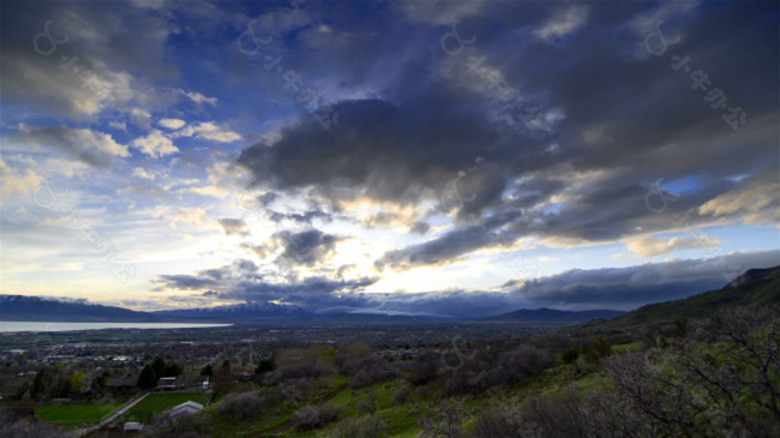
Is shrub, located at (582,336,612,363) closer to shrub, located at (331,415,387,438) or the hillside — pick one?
shrub, located at (331,415,387,438)

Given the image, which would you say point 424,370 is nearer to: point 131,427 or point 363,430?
point 363,430

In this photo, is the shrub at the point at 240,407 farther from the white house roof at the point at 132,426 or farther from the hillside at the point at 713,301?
the hillside at the point at 713,301

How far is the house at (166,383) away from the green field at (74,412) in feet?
29.9

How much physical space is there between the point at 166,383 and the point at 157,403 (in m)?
13.5

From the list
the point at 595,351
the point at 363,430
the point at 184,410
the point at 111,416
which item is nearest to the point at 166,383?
the point at 111,416

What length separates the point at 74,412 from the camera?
5931 centimetres

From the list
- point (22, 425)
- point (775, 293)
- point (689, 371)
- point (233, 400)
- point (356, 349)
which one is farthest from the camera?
point (775, 293)

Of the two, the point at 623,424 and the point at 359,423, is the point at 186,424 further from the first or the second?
the point at 623,424

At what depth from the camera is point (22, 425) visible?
3061 centimetres

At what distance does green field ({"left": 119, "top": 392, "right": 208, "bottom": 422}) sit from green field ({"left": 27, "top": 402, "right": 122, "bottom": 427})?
Result: 387 centimetres

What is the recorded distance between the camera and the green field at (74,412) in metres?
52.9

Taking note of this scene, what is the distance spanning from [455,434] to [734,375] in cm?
860

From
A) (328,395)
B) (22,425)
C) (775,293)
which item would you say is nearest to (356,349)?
(328,395)

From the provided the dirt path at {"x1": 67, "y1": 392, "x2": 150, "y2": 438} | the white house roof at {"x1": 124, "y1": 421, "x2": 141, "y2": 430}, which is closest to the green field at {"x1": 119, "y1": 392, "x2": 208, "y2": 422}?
the dirt path at {"x1": 67, "y1": 392, "x2": 150, "y2": 438}
